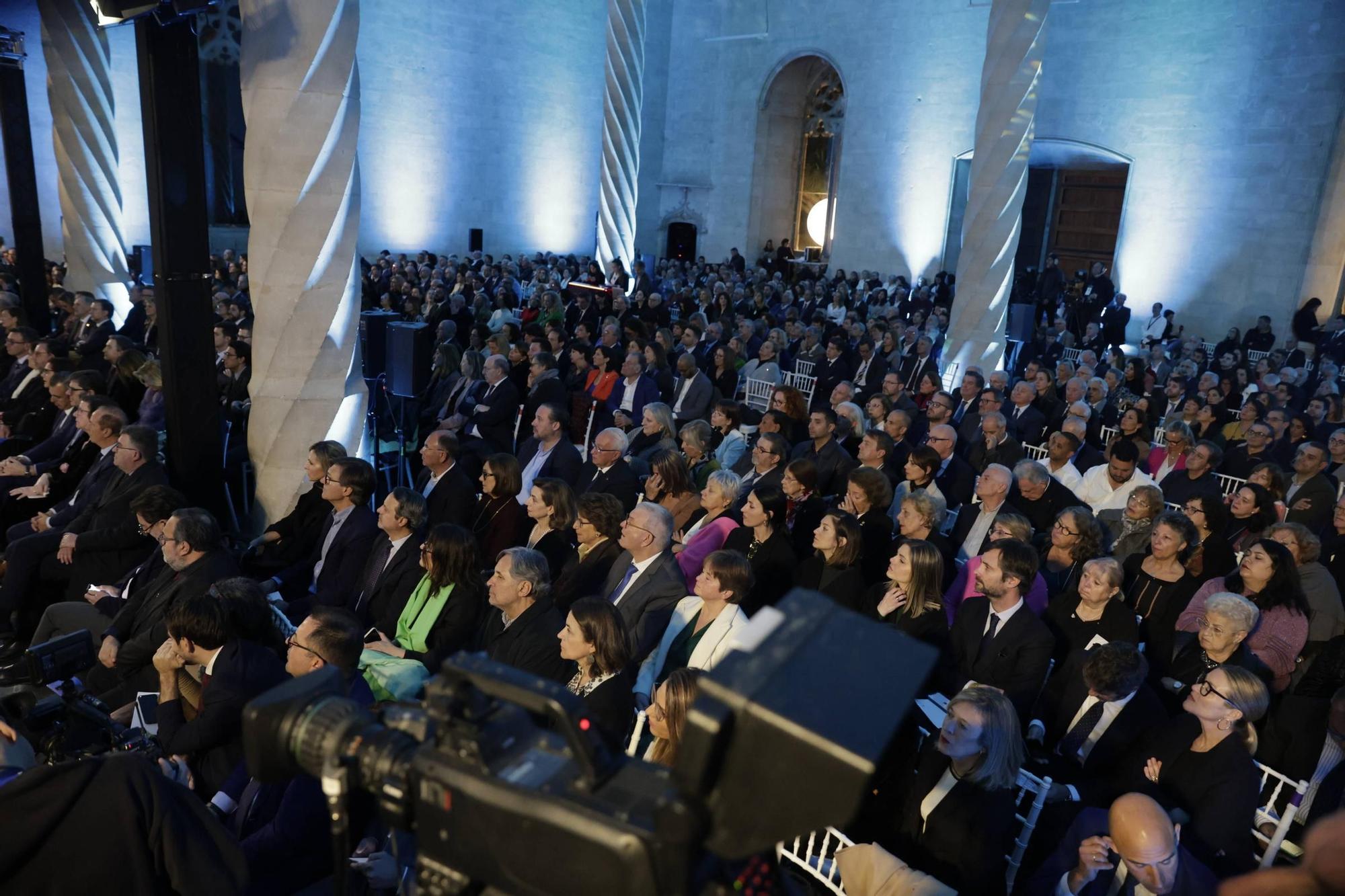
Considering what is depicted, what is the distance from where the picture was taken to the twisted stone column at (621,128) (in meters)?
15.5

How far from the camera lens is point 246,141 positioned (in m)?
5.60

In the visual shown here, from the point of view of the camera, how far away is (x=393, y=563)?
4566 millimetres

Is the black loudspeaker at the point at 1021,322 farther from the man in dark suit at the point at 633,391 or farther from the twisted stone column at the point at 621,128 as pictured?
the twisted stone column at the point at 621,128

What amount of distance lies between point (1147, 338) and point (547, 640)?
14.4m

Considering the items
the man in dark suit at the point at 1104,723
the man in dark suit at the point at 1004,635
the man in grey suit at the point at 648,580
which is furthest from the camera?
the man in grey suit at the point at 648,580

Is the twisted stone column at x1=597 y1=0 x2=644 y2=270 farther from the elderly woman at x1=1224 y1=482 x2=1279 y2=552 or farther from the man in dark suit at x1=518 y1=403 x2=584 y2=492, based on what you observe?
the elderly woman at x1=1224 y1=482 x2=1279 y2=552

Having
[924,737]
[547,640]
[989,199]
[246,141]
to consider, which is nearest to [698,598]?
[547,640]

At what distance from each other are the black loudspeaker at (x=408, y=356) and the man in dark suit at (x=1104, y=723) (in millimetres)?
4900

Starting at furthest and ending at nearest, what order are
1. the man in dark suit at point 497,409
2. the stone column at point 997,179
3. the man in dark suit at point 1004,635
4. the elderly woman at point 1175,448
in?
the stone column at point 997,179
the man in dark suit at point 497,409
the elderly woman at point 1175,448
the man in dark suit at point 1004,635

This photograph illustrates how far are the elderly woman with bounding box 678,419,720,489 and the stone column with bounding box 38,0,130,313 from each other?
8775mm

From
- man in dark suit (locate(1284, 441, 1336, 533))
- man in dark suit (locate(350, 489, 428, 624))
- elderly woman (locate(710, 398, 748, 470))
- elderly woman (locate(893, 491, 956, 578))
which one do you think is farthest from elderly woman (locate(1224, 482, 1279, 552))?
man in dark suit (locate(350, 489, 428, 624))

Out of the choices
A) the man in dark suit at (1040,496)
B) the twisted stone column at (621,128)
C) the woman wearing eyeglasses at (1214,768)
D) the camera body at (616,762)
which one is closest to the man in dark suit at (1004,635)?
the woman wearing eyeglasses at (1214,768)

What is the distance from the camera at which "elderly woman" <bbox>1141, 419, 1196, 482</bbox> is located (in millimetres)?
6699

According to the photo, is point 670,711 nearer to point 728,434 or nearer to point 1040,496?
point 1040,496
